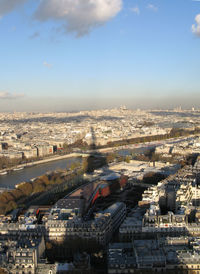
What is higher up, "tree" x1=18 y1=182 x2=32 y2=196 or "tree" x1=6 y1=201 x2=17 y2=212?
"tree" x1=18 y1=182 x2=32 y2=196

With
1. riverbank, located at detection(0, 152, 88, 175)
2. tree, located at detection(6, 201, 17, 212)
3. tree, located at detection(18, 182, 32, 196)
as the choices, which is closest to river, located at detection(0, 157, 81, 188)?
riverbank, located at detection(0, 152, 88, 175)

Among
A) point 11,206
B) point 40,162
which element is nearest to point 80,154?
point 40,162

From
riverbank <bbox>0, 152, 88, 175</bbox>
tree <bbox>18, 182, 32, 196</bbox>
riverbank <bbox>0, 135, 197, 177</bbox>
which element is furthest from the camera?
riverbank <bbox>0, 135, 197, 177</bbox>

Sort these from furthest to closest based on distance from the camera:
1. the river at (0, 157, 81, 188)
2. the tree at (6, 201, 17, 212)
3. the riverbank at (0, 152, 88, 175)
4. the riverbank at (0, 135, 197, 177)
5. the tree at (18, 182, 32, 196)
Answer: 1. the riverbank at (0, 135, 197, 177)
2. the riverbank at (0, 152, 88, 175)
3. the river at (0, 157, 81, 188)
4. the tree at (18, 182, 32, 196)
5. the tree at (6, 201, 17, 212)

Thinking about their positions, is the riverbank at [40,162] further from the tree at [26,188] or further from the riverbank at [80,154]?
the tree at [26,188]

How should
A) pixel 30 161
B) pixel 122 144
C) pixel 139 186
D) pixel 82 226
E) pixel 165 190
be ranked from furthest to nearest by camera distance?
pixel 122 144, pixel 30 161, pixel 139 186, pixel 165 190, pixel 82 226

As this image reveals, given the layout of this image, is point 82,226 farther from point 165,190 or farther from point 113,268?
point 165,190

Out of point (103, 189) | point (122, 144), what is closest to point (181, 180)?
point (103, 189)

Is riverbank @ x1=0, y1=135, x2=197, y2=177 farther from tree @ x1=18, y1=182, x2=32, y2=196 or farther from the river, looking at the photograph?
tree @ x1=18, y1=182, x2=32, y2=196

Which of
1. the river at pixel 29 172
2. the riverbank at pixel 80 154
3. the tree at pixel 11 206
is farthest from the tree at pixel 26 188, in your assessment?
the riverbank at pixel 80 154

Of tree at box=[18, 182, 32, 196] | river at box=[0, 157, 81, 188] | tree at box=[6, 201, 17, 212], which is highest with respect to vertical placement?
tree at box=[18, 182, 32, 196]

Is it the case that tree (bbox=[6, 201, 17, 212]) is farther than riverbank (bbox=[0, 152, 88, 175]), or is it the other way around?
riverbank (bbox=[0, 152, 88, 175])
